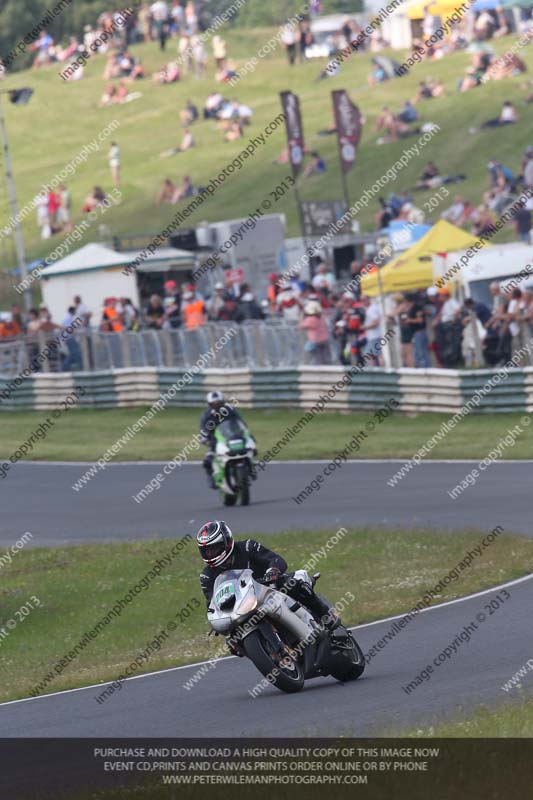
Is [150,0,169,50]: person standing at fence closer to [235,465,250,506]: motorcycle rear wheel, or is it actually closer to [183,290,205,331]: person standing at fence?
[183,290,205,331]: person standing at fence

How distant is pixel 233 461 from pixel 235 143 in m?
42.0

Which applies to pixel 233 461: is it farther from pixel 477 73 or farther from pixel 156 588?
pixel 477 73

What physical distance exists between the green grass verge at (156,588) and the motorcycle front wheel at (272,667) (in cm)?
237

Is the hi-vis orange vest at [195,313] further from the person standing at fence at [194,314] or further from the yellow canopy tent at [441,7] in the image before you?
the yellow canopy tent at [441,7]

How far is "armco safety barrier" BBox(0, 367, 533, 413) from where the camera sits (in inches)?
974

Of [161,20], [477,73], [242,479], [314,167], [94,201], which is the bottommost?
[242,479]

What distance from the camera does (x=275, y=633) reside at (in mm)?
9953

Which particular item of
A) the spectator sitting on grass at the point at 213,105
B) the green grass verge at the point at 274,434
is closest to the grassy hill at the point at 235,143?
the spectator sitting on grass at the point at 213,105

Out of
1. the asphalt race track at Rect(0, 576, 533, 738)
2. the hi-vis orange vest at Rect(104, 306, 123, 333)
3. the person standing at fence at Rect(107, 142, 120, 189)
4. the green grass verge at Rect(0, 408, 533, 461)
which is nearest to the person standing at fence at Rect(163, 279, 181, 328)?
the hi-vis orange vest at Rect(104, 306, 123, 333)

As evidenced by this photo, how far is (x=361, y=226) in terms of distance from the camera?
47.8m

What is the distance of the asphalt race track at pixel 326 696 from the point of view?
9.16 m

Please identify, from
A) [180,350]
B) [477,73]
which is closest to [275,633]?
[180,350]

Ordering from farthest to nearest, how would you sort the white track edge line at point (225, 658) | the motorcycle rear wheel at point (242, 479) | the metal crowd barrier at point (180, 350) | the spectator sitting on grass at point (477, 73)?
the spectator sitting on grass at point (477, 73)
the metal crowd barrier at point (180, 350)
the motorcycle rear wheel at point (242, 479)
the white track edge line at point (225, 658)
